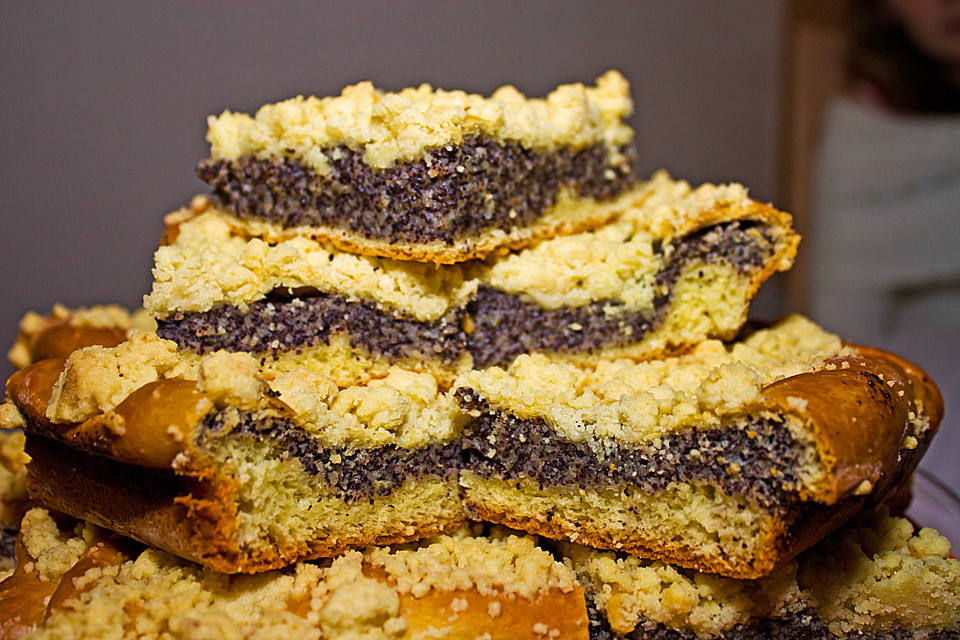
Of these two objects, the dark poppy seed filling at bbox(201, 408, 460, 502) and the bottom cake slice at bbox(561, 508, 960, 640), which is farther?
the bottom cake slice at bbox(561, 508, 960, 640)

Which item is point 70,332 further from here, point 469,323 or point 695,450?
point 695,450

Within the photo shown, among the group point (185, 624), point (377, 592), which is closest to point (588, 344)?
point (377, 592)

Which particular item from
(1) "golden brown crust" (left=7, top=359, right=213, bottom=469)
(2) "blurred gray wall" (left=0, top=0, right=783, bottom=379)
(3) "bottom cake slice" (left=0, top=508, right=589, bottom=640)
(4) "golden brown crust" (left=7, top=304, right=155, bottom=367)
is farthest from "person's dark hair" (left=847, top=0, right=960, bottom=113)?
(1) "golden brown crust" (left=7, top=359, right=213, bottom=469)

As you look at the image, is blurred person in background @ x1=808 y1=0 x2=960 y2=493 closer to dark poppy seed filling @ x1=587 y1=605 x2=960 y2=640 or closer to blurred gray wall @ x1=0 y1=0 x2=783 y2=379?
blurred gray wall @ x1=0 y1=0 x2=783 y2=379

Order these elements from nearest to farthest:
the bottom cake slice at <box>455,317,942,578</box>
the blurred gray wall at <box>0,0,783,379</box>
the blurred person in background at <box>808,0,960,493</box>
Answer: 1. the bottom cake slice at <box>455,317,942,578</box>
2. the blurred gray wall at <box>0,0,783,379</box>
3. the blurred person in background at <box>808,0,960,493</box>

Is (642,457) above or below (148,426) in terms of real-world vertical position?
below

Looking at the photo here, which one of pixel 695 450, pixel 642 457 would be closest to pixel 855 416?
pixel 695 450

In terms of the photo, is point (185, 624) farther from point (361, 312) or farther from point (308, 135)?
point (308, 135)
